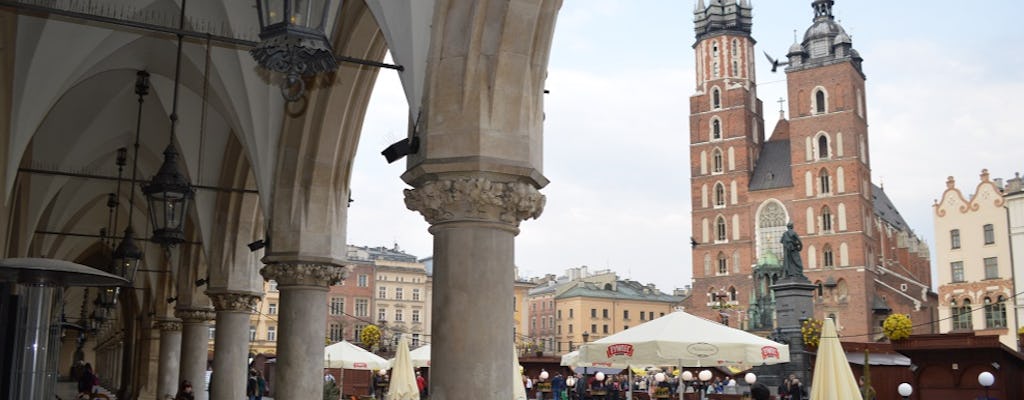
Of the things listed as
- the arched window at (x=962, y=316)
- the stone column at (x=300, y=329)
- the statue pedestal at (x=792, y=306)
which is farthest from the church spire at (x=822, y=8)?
the stone column at (x=300, y=329)

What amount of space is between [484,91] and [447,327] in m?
1.75

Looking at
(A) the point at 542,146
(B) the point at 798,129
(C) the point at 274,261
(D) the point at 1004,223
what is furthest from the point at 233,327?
(B) the point at 798,129

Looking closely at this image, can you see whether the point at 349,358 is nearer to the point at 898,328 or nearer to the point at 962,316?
the point at 898,328

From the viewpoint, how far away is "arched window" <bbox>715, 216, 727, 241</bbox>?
75.2 metres

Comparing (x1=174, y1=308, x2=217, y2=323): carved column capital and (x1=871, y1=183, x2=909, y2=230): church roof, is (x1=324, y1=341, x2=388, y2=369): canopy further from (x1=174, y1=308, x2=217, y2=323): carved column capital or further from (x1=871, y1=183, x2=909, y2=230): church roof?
(x1=871, y1=183, x2=909, y2=230): church roof

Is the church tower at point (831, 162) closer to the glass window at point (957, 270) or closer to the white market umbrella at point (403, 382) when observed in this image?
the glass window at point (957, 270)

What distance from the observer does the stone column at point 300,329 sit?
38.2 feet

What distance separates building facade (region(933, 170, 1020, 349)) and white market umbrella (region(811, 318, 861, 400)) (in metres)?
43.5

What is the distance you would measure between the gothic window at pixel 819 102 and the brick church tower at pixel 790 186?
0.24 ft

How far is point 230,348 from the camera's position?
16.0 m

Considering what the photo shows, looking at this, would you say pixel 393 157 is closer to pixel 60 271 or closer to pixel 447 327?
pixel 447 327

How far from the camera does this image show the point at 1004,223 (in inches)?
2000

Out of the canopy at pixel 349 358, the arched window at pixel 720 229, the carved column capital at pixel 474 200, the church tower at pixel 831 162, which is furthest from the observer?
the arched window at pixel 720 229

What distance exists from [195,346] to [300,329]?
28.8 ft
